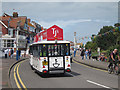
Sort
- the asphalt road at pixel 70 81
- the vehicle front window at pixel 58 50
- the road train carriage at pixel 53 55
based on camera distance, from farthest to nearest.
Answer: the vehicle front window at pixel 58 50 < the road train carriage at pixel 53 55 < the asphalt road at pixel 70 81

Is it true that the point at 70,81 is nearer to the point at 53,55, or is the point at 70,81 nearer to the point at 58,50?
the point at 53,55

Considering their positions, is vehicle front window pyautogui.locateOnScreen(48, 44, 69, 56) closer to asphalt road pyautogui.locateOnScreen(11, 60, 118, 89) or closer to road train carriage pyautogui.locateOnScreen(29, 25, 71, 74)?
road train carriage pyautogui.locateOnScreen(29, 25, 71, 74)

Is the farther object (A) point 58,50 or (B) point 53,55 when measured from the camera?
(A) point 58,50

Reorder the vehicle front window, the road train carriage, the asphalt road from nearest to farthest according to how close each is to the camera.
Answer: the asphalt road < the road train carriage < the vehicle front window

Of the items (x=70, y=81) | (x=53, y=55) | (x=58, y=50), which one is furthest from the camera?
(x=58, y=50)

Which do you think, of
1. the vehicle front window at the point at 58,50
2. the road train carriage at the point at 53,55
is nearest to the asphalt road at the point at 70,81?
the road train carriage at the point at 53,55

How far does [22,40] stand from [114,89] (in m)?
58.2

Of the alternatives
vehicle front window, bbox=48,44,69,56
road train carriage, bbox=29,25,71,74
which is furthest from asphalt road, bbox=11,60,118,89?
vehicle front window, bbox=48,44,69,56

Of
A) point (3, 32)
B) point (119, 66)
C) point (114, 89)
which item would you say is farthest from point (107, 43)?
point (114, 89)

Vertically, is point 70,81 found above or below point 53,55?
below

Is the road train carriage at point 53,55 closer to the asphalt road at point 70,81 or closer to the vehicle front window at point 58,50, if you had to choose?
the vehicle front window at point 58,50

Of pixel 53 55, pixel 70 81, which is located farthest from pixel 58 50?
pixel 70 81

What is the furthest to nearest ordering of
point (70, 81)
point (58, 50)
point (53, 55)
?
point (58, 50), point (53, 55), point (70, 81)

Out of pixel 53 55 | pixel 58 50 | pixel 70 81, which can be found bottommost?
pixel 70 81
